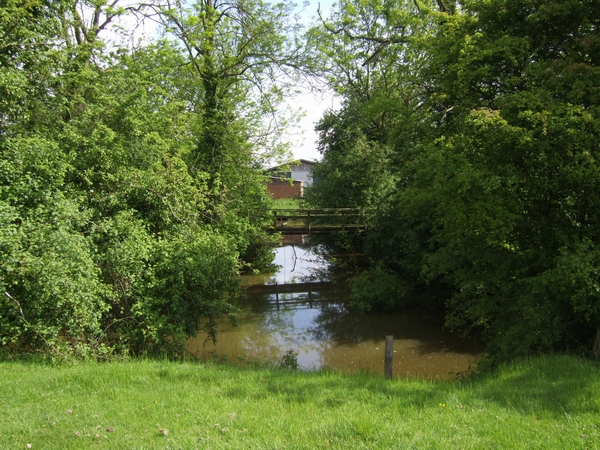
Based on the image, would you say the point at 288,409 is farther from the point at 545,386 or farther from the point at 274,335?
the point at 274,335

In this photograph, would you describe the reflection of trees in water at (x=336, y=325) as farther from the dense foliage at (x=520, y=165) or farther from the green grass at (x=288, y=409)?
the green grass at (x=288, y=409)

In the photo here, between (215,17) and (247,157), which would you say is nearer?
(215,17)

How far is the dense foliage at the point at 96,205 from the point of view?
8.68 meters

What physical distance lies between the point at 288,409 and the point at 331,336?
36.0 feet

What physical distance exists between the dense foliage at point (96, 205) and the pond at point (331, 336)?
2055 mm

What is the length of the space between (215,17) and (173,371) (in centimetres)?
1361

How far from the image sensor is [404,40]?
1844 centimetres

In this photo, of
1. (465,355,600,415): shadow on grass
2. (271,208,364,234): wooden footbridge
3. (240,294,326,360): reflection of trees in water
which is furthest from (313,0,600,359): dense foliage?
(271,208,364,234): wooden footbridge

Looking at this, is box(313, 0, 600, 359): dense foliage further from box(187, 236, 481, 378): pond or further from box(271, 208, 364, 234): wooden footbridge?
box(271, 208, 364, 234): wooden footbridge

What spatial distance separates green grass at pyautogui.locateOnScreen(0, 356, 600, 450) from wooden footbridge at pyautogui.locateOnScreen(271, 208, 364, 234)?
1643 cm

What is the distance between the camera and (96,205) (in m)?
11.4

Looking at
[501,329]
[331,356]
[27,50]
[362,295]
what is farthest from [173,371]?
[362,295]

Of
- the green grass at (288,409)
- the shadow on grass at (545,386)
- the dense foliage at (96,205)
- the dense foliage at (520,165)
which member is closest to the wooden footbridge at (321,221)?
the dense foliage at (96,205)

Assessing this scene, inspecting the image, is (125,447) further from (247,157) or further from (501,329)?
(247,157)
